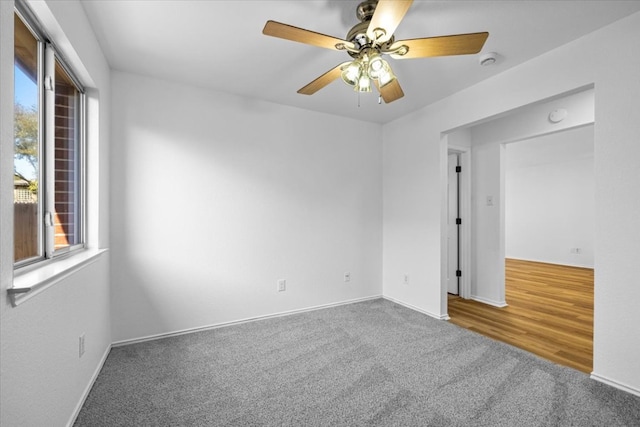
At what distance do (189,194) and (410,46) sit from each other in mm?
2328

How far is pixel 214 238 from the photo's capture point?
3.03m

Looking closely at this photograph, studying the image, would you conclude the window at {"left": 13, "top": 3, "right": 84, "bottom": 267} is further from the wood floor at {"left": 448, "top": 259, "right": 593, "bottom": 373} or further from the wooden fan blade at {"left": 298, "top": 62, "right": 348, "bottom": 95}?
the wood floor at {"left": 448, "top": 259, "right": 593, "bottom": 373}

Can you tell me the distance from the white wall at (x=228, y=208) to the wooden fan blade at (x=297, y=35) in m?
1.72

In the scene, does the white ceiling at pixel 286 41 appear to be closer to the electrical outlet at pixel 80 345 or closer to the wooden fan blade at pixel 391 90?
the wooden fan blade at pixel 391 90

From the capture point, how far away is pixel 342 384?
2033mm

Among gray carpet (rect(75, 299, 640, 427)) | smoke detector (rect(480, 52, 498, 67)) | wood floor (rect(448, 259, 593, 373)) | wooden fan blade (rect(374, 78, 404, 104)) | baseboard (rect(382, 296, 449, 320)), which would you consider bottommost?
wood floor (rect(448, 259, 593, 373))

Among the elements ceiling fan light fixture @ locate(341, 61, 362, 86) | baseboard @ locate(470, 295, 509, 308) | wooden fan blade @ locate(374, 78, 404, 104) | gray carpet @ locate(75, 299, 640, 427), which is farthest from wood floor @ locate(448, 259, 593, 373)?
ceiling fan light fixture @ locate(341, 61, 362, 86)

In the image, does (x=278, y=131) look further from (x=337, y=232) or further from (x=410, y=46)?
(x=410, y=46)

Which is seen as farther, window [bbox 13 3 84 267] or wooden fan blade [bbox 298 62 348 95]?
wooden fan blade [bbox 298 62 348 95]

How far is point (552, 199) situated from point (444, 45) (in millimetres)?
7013

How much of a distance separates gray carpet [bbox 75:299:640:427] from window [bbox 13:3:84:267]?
1.07 metres

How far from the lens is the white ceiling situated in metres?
1.82

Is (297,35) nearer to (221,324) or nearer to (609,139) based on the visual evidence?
(609,139)

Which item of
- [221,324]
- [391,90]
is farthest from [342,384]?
[391,90]
